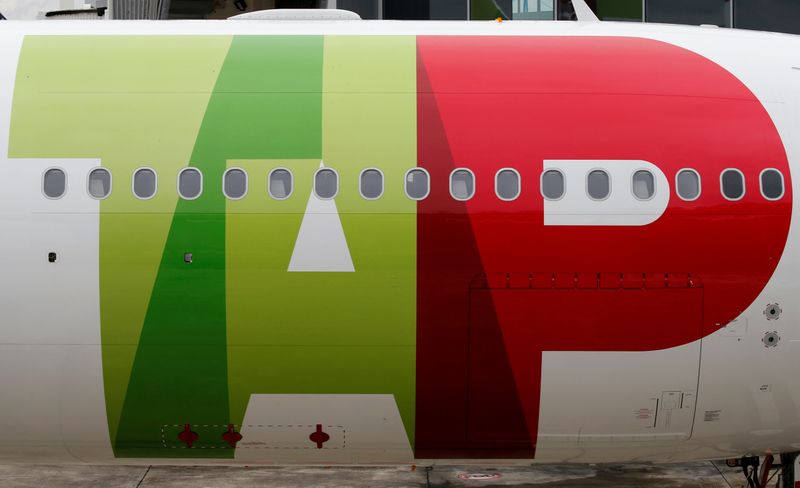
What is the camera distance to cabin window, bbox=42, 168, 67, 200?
7.86 metres

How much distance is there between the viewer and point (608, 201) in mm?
7863

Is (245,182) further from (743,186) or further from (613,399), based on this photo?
(743,186)

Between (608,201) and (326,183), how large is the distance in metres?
2.28

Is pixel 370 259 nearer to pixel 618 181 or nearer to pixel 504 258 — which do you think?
pixel 504 258

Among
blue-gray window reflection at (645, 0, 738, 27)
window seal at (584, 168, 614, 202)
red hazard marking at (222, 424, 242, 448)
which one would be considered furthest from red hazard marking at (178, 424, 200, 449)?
blue-gray window reflection at (645, 0, 738, 27)

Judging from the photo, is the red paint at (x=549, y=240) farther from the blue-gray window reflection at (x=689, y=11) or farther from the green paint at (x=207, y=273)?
the blue-gray window reflection at (x=689, y=11)

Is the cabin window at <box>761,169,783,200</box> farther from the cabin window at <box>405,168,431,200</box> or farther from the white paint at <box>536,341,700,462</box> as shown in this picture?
the cabin window at <box>405,168,431,200</box>

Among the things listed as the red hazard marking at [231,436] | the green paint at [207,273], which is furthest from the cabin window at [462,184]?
the red hazard marking at [231,436]

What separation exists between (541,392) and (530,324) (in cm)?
58

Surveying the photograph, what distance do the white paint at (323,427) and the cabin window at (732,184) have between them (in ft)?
10.6

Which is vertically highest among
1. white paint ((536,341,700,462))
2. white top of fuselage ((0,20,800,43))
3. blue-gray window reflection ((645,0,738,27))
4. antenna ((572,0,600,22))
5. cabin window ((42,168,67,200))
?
blue-gray window reflection ((645,0,738,27))

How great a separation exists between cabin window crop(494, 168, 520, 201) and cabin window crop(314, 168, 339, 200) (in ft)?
4.27

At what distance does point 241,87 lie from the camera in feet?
26.7

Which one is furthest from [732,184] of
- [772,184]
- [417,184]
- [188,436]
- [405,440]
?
[188,436]
